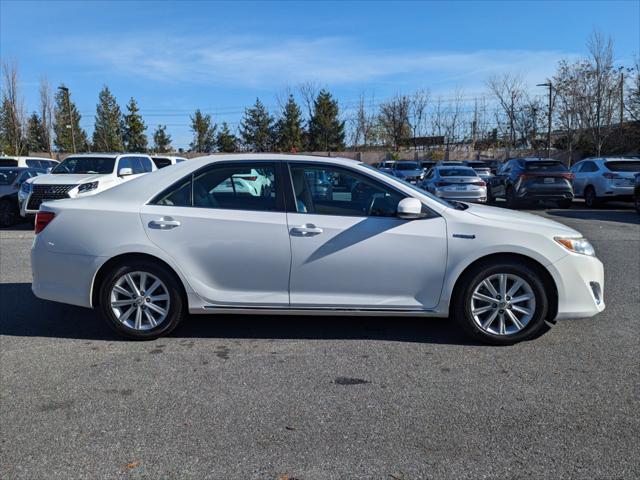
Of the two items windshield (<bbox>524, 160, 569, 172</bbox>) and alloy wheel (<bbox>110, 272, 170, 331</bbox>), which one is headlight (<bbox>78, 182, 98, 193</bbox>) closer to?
alloy wheel (<bbox>110, 272, 170, 331</bbox>)

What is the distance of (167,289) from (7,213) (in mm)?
11092

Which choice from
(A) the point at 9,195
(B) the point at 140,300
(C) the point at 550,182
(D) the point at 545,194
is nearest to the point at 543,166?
(C) the point at 550,182

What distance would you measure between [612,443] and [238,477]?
212cm

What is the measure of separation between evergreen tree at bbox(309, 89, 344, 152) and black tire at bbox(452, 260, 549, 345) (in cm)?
5285

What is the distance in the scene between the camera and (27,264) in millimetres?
8547

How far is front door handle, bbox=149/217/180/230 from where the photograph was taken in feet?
15.8

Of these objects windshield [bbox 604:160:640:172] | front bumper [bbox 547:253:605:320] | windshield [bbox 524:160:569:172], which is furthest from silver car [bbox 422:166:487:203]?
front bumper [bbox 547:253:605:320]

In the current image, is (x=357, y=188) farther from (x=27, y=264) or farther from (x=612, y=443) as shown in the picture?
(x=27, y=264)

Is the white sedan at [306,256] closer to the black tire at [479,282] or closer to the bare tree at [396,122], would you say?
the black tire at [479,282]

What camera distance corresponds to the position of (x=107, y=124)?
61.3 meters

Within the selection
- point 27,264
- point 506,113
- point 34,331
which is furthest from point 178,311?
point 506,113

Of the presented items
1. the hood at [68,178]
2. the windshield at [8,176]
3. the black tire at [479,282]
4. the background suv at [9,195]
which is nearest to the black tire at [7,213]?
the background suv at [9,195]

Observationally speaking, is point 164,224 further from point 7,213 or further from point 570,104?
point 570,104

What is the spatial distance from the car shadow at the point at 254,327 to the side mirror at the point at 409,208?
1.12 m
